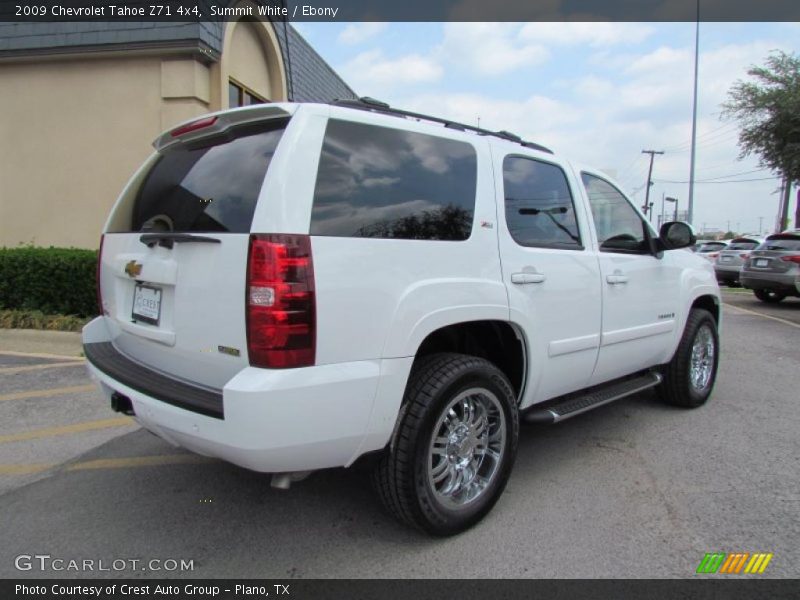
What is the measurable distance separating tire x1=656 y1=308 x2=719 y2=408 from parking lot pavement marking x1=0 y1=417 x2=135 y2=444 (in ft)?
14.2

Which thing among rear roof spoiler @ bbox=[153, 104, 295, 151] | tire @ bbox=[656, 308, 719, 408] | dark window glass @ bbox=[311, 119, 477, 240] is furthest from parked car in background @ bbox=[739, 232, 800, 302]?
rear roof spoiler @ bbox=[153, 104, 295, 151]

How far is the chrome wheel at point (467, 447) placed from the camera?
273 cm

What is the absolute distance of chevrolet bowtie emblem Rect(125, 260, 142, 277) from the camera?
8.95ft

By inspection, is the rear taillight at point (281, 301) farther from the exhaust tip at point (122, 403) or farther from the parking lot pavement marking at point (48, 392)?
the parking lot pavement marking at point (48, 392)

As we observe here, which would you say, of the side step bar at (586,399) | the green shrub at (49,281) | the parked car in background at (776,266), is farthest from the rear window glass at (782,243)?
the green shrub at (49,281)

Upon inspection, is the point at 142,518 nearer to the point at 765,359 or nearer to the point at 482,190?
the point at 482,190

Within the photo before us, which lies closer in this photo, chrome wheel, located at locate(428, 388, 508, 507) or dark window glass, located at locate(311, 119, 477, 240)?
dark window glass, located at locate(311, 119, 477, 240)

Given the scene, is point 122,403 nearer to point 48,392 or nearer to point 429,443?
point 429,443

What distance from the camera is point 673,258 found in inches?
174

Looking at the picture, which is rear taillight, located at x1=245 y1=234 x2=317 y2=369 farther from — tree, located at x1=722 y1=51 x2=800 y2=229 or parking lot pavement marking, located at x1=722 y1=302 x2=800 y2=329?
tree, located at x1=722 y1=51 x2=800 y2=229

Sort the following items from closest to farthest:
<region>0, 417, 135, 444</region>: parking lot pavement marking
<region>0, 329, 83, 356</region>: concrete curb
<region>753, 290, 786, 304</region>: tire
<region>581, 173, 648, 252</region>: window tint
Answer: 1. <region>581, 173, 648, 252</region>: window tint
2. <region>0, 417, 135, 444</region>: parking lot pavement marking
3. <region>0, 329, 83, 356</region>: concrete curb
4. <region>753, 290, 786, 304</region>: tire

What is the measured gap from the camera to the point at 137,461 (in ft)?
12.0

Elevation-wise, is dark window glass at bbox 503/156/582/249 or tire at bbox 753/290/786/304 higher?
dark window glass at bbox 503/156/582/249

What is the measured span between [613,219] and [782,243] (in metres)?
10.3
